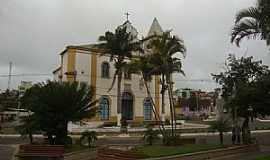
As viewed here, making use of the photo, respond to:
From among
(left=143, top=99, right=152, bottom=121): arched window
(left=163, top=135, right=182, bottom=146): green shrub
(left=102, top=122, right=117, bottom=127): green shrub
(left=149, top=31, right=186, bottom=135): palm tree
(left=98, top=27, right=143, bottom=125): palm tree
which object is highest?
(left=98, top=27, right=143, bottom=125): palm tree

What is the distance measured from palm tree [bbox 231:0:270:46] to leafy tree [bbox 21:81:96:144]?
34.0 ft

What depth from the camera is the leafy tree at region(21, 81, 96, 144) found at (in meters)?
25.8

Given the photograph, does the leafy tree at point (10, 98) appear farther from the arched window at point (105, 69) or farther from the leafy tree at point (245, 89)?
the leafy tree at point (245, 89)

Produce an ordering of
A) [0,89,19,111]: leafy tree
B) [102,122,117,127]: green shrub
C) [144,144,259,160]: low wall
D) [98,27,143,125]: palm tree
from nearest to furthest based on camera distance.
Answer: [144,144,259,160]: low wall
[98,27,143,125]: palm tree
[102,122,117,127]: green shrub
[0,89,19,111]: leafy tree

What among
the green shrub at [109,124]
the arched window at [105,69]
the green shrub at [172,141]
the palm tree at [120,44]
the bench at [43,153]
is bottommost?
the bench at [43,153]

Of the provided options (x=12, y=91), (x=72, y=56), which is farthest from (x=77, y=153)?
(x=12, y=91)

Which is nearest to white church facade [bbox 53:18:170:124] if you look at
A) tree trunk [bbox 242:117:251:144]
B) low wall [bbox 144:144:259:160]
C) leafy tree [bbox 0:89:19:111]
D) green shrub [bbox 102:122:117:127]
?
green shrub [bbox 102:122:117:127]

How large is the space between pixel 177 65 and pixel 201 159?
1901 centimetres

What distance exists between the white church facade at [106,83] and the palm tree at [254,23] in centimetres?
3124

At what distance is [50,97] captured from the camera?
25766 mm

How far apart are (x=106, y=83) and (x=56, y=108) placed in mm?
28174

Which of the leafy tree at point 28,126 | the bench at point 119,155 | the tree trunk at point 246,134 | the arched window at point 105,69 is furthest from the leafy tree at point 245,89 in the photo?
the arched window at point 105,69

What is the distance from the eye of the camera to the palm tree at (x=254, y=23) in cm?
1864

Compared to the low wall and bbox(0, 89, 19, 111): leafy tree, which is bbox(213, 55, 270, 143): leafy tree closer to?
the low wall
